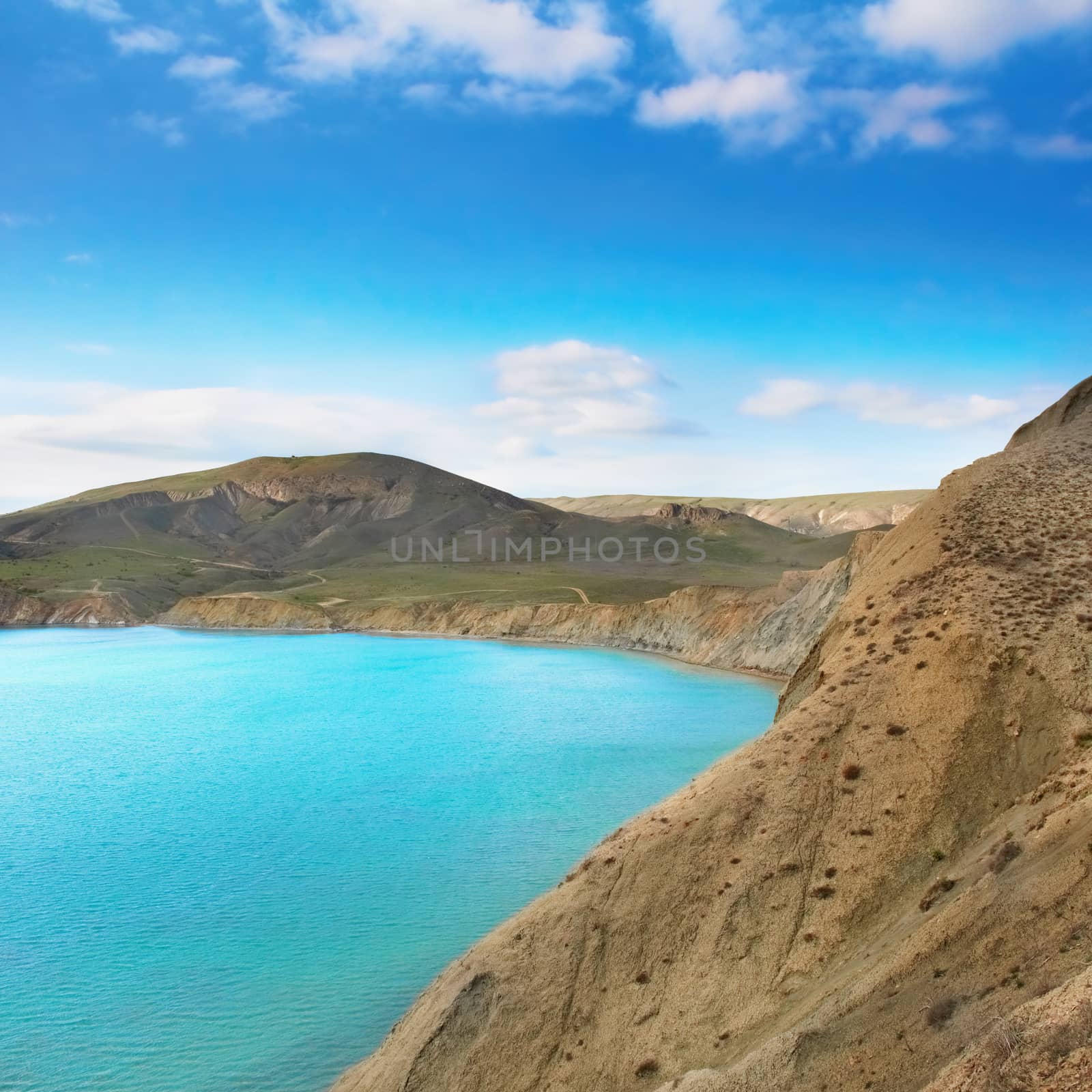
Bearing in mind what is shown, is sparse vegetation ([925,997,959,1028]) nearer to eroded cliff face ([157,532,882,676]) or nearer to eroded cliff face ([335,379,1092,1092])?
eroded cliff face ([335,379,1092,1092])

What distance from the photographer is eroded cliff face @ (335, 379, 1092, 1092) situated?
456 inches

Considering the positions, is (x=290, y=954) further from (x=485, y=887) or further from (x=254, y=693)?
(x=254, y=693)

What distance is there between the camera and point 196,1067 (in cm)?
1648

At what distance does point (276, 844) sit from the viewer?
95.2 ft

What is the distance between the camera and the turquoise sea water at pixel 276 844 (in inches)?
699

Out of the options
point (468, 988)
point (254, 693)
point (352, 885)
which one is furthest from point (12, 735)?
point (468, 988)

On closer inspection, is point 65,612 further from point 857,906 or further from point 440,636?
point 857,906

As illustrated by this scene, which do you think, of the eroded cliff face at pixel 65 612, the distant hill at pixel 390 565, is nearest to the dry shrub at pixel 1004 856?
the distant hill at pixel 390 565

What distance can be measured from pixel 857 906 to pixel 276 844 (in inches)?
773

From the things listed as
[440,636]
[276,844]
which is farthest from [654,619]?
[276,844]

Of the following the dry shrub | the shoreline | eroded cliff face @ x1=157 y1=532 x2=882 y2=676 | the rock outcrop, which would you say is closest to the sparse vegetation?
the dry shrub

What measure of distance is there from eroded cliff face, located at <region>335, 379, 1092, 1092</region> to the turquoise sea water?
329cm

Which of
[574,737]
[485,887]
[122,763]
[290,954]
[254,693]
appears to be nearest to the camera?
[290,954]

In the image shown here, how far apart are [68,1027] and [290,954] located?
14.8 feet
